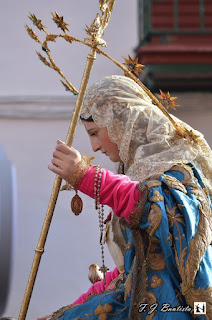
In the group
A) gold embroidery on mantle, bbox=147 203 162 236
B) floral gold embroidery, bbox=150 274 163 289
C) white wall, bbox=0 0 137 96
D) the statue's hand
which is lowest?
floral gold embroidery, bbox=150 274 163 289

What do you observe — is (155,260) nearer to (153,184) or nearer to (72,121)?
(153,184)

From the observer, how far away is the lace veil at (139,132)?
3533 millimetres

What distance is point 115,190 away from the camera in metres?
3.33

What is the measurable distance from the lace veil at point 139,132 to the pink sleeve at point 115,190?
0.51 ft

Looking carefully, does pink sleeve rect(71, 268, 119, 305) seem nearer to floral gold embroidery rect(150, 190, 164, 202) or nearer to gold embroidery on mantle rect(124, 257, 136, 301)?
gold embroidery on mantle rect(124, 257, 136, 301)

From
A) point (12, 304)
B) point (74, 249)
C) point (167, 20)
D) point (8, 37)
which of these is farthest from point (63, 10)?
point (12, 304)

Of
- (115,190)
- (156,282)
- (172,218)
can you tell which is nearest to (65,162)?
(115,190)

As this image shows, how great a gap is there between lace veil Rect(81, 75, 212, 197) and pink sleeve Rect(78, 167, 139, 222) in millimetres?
155

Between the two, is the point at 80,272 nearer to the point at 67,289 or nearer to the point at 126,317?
the point at 67,289

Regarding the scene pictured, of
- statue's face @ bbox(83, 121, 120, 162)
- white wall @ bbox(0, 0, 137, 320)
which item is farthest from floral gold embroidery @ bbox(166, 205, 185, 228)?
white wall @ bbox(0, 0, 137, 320)

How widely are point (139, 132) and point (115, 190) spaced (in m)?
0.39

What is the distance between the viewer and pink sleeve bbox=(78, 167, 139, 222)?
330 centimetres

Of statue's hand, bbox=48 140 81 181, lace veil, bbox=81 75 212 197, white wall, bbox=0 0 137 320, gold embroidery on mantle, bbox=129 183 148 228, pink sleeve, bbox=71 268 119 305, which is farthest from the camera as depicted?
white wall, bbox=0 0 137 320

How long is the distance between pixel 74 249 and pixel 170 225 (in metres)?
2.97
